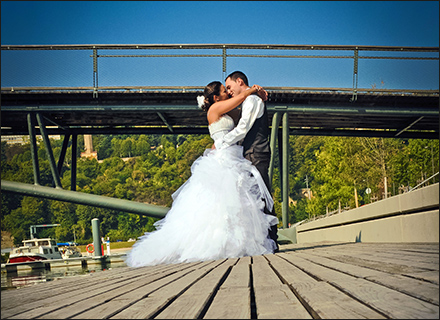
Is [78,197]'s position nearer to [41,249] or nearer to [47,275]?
[47,275]

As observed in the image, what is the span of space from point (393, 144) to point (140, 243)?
25.9 metres

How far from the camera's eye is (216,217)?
547 cm

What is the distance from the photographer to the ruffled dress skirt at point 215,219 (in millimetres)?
5352

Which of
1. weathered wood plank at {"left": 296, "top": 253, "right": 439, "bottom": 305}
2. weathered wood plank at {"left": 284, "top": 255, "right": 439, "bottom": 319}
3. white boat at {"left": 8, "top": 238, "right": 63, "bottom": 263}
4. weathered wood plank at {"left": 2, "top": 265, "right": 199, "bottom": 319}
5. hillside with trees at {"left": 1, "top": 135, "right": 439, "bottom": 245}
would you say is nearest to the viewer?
weathered wood plank at {"left": 284, "top": 255, "right": 439, "bottom": 319}

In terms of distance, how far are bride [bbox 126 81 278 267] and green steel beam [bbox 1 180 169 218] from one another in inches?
361

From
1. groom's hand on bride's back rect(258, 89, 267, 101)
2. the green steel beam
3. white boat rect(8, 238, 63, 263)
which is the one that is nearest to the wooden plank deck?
groom's hand on bride's back rect(258, 89, 267, 101)

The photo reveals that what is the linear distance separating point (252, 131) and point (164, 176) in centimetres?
11358

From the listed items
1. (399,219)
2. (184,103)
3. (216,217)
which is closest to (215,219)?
A: (216,217)

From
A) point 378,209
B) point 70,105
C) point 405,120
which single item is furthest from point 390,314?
point 405,120

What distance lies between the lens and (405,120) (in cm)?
1600

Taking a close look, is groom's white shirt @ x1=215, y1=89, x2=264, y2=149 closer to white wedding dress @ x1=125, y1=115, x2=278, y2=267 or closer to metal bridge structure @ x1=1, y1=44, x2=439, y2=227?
white wedding dress @ x1=125, y1=115, x2=278, y2=267

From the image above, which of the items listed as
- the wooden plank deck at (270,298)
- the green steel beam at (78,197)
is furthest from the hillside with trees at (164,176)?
the wooden plank deck at (270,298)

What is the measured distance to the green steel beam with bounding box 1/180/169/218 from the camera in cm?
1512

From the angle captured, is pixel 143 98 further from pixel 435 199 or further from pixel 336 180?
pixel 336 180
